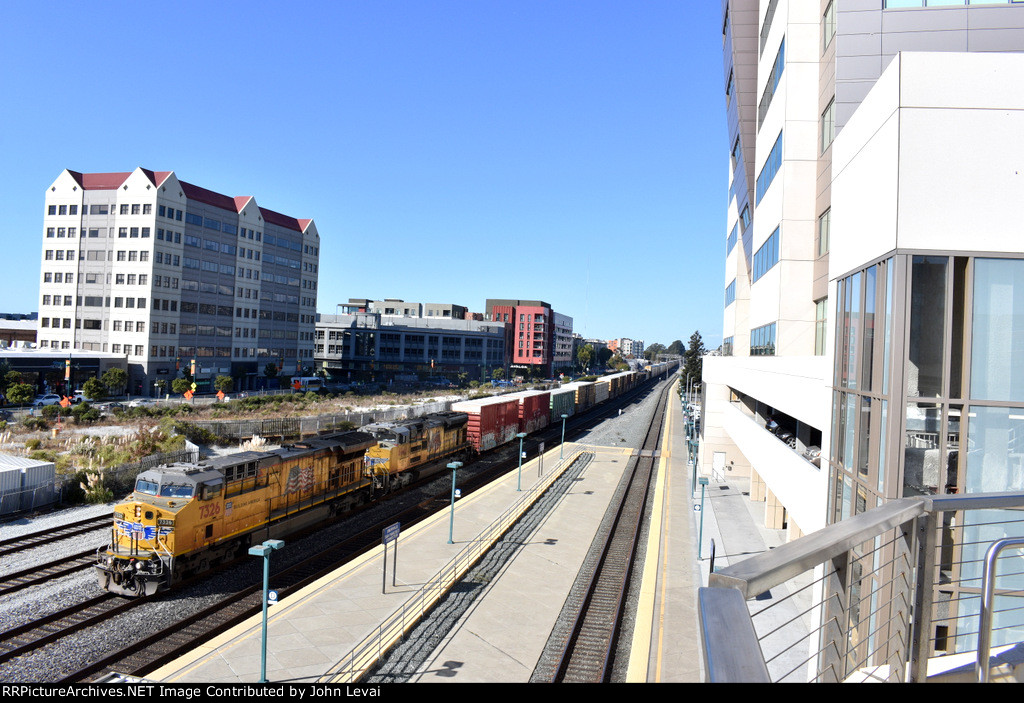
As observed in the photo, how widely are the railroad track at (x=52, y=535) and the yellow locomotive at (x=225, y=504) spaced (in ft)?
12.5

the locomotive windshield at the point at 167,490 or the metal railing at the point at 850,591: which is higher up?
the metal railing at the point at 850,591

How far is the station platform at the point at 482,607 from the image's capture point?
15547mm

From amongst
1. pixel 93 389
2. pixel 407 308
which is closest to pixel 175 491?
pixel 93 389

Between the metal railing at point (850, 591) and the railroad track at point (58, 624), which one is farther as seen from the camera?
the railroad track at point (58, 624)

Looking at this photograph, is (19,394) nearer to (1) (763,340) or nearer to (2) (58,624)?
(2) (58,624)

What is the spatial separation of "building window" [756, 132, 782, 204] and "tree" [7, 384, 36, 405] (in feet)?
214

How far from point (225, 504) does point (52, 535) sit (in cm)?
908

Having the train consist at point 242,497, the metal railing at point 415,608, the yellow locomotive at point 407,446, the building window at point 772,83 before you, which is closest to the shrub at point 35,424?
the train consist at point 242,497

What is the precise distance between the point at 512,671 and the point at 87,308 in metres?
84.1

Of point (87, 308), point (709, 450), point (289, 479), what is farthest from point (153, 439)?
point (87, 308)

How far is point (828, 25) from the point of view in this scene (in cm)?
2289

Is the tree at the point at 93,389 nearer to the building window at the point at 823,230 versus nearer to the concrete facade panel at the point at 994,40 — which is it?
the building window at the point at 823,230

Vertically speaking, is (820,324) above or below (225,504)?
above

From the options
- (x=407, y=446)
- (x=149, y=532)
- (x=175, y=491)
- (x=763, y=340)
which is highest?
(x=763, y=340)
